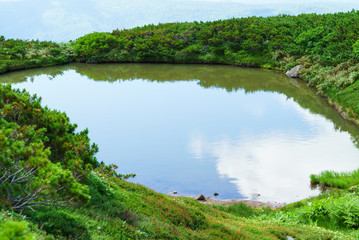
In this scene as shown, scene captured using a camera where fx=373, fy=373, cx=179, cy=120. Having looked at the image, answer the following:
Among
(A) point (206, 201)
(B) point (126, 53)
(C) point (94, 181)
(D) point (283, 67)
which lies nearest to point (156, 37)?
(B) point (126, 53)

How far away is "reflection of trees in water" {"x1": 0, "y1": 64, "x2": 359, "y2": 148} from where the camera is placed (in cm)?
3412

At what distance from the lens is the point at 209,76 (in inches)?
1731

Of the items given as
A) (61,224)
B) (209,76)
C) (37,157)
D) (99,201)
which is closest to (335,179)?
(99,201)

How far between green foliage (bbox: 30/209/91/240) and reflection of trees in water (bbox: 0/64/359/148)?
2559cm

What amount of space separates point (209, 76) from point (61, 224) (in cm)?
3888

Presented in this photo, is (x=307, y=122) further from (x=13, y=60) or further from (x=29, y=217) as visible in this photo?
(x=13, y=60)

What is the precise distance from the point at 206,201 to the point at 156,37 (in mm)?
42454

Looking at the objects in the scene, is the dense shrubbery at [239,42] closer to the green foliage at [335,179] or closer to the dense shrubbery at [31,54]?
the dense shrubbery at [31,54]

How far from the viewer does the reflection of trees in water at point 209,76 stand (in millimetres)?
34125

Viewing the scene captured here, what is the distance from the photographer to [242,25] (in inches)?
2227

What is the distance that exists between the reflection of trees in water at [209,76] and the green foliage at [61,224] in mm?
25590

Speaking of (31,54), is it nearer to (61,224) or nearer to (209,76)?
(209,76)

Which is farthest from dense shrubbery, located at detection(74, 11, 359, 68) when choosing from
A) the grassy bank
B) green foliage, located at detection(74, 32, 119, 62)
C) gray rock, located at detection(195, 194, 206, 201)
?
gray rock, located at detection(195, 194, 206, 201)

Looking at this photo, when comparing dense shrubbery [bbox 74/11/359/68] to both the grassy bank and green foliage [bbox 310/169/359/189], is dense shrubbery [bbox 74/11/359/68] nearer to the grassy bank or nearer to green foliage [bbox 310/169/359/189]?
the grassy bank
